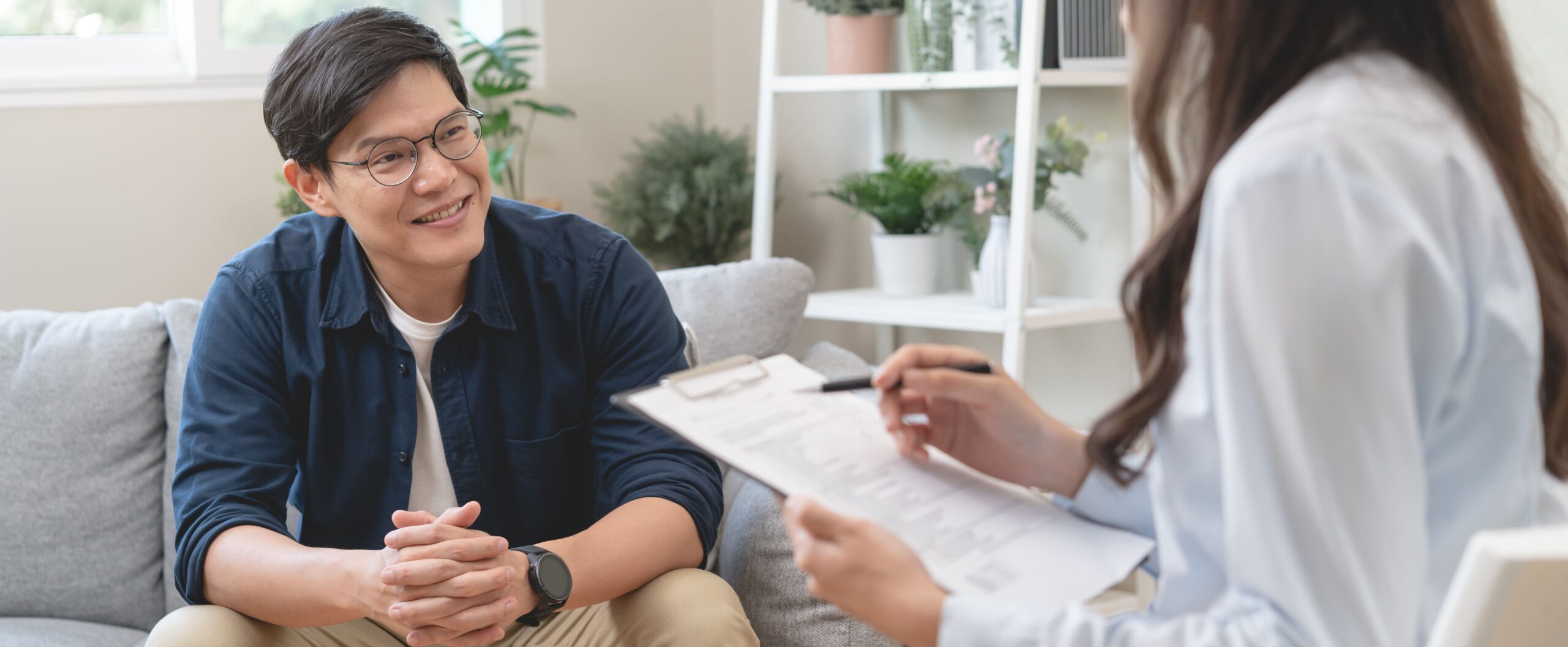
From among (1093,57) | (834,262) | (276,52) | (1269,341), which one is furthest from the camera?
(834,262)

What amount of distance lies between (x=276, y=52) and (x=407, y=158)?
138 centimetres

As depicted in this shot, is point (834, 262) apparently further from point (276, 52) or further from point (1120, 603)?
point (276, 52)

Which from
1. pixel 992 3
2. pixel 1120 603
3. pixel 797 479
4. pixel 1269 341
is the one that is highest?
pixel 992 3

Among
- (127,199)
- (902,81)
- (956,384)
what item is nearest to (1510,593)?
(956,384)

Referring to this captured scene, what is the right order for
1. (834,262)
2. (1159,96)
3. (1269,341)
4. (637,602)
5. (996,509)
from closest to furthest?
1. (1269,341)
2. (1159,96)
3. (996,509)
4. (637,602)
5. (834,262)

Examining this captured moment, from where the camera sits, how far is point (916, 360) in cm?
98

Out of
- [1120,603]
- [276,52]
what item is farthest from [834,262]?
[276,52]

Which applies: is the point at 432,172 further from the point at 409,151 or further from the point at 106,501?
the point at 106,501

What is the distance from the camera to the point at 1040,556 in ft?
2.82

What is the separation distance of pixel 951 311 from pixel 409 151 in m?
1.23

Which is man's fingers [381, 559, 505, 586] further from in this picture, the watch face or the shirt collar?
the shirt collar

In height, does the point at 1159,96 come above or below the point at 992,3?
below

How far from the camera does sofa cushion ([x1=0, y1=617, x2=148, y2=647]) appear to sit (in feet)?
5.31

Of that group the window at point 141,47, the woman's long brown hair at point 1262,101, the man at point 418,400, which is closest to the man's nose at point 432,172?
the man at point 418,400
